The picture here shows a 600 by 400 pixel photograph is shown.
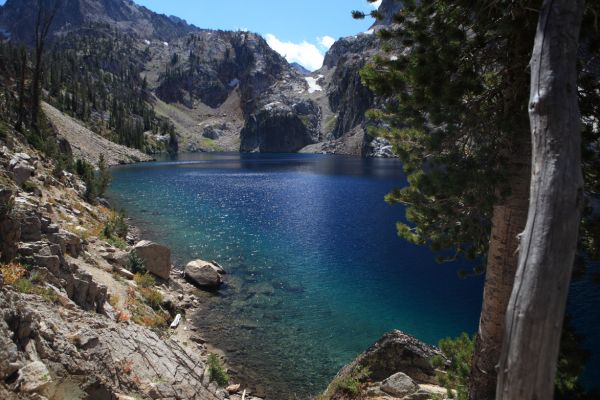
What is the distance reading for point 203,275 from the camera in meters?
25.0

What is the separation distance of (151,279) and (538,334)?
67.0 feet

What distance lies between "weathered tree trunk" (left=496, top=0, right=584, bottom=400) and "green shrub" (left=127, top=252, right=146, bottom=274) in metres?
21.0

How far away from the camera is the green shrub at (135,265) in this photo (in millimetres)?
21844

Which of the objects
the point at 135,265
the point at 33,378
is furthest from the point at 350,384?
the point at 135,265

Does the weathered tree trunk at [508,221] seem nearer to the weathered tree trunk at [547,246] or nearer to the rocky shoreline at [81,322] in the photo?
the weathered tree trunk at [547,246]

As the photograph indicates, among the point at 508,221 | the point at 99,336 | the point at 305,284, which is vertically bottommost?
the point at 305,284

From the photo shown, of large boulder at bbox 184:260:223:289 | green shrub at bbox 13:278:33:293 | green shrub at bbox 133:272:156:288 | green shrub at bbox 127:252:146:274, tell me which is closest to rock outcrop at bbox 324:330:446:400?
green shrub at bbox 13:278:33:293

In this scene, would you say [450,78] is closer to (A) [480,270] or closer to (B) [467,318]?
(A) [480,270]

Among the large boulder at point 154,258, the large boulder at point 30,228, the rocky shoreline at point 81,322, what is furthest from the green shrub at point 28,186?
the large boulder at point 30,228

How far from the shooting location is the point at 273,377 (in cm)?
1589

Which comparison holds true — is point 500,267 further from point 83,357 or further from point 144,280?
point 144,280

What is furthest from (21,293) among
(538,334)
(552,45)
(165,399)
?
(552,45)

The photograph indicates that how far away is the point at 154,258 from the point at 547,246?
22408mm

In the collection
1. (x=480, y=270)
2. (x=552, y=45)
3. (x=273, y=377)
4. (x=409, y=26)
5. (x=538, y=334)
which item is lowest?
(x=273, y=377)
